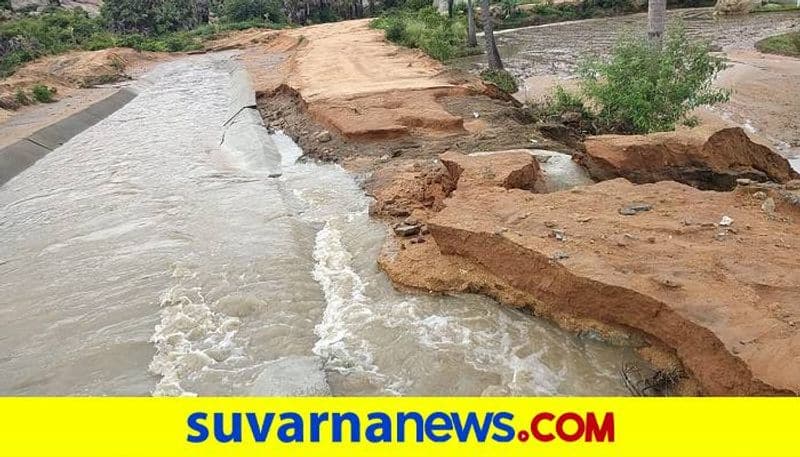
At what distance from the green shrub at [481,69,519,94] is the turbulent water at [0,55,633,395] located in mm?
6988

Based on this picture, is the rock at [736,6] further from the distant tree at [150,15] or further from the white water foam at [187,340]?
the white water foam at [187,340]

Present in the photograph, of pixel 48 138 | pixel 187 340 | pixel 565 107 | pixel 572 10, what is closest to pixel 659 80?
pixel 565 107

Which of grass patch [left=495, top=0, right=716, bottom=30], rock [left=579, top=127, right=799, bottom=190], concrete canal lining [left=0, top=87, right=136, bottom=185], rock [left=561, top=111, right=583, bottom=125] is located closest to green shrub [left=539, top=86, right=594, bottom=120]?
rock [left=561, top=111, right=583, bottom=125]

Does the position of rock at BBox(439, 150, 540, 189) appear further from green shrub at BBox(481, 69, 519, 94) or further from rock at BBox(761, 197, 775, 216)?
green shrub at BBox(481, 69, 519, 94)

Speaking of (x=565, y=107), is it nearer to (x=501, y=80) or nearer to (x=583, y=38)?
(x=501, y=80)

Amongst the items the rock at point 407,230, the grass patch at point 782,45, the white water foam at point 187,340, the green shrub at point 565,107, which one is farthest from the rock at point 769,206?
the grass patch at point 782,45

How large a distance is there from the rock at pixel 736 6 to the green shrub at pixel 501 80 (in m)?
19.9

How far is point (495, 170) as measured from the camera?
672cm

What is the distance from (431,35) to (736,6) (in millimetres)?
17676

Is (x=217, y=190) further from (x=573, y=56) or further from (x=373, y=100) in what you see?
(x=573, y=56)

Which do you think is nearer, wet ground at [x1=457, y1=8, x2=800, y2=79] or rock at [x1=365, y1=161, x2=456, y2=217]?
rock at [x1=365, y1=161, x2=456, y2=217]

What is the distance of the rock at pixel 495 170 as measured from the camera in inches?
258

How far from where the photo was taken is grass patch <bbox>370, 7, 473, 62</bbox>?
19984mm

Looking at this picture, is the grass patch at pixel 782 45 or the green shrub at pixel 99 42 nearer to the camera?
the grass patch at pixel 782 45
